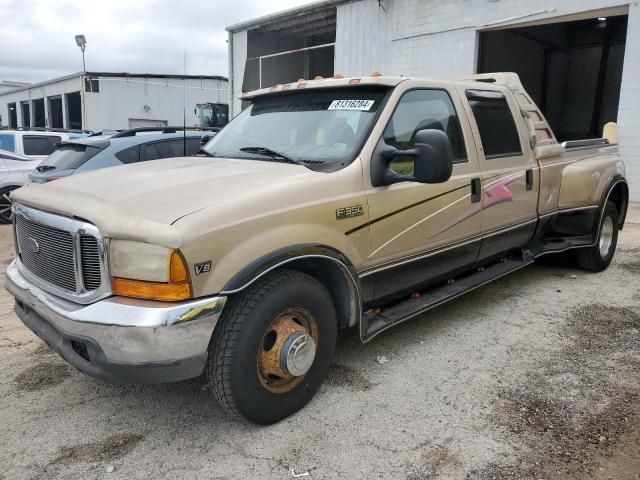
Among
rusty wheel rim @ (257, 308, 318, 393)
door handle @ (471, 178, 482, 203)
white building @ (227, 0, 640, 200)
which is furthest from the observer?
white building @ (227, 0, 640, 200)

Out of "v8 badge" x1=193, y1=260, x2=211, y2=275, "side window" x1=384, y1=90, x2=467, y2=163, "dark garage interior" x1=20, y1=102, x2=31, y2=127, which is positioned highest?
"dark garage interior" x1=20, y1=102, x2=31, y2=127

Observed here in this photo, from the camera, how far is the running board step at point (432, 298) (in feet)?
11.1

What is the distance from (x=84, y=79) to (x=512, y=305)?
112ft

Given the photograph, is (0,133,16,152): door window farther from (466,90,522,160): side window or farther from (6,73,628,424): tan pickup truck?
(466,90,522,160): side window

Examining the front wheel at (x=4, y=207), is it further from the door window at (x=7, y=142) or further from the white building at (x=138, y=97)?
the white building at (x=138, y=97)

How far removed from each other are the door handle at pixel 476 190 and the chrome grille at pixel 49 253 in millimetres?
2829

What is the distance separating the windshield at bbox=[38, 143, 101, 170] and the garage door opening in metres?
17.1

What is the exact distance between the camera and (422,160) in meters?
3.08

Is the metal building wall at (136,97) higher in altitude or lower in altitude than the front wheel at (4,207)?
higher

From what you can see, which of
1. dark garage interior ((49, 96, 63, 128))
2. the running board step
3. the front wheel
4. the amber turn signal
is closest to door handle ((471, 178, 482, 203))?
the running board step

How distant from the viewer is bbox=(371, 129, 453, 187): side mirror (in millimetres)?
3055

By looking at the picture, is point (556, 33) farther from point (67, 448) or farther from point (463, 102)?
point (67, 448)

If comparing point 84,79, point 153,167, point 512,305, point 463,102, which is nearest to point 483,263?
point 512,305

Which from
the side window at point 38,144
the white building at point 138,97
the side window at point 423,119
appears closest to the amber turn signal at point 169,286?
the side window at point 423,119
